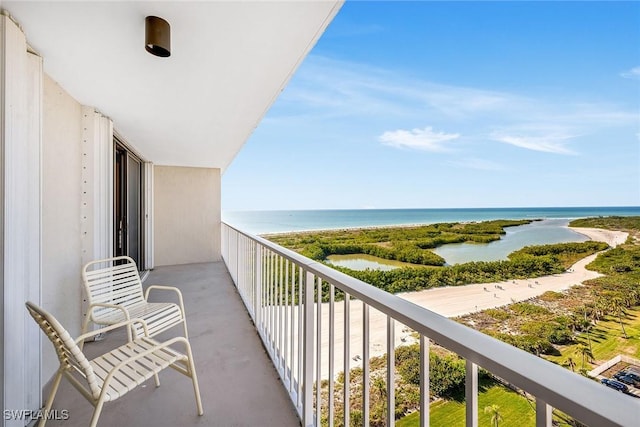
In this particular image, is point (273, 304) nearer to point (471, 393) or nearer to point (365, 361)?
point (365, 361)

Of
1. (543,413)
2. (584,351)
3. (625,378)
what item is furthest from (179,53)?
(584,351)

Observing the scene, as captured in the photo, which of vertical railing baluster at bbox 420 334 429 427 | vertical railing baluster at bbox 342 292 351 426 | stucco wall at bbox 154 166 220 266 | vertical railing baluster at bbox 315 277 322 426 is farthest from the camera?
stucco wall at bbox 154 166 220 266

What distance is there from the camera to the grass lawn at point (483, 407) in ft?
2.28

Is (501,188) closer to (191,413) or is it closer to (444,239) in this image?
(444,239)

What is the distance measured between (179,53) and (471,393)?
2.33 meters

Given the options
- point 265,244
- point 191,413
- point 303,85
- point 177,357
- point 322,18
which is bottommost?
point 191,413

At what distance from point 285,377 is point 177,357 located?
735 millimetres

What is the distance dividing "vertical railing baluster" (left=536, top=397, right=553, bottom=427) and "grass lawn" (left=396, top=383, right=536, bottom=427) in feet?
0.07

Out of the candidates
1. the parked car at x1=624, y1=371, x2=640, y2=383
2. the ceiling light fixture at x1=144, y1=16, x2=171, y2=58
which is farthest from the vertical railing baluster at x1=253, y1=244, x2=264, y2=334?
the parked car at x1=624, y1=371, x2=640, y2=383

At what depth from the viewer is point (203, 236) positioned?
6.48m

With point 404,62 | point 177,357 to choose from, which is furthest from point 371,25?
point 177,357

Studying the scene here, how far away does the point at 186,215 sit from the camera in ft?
20.8

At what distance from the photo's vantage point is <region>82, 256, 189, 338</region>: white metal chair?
2090 millimetres

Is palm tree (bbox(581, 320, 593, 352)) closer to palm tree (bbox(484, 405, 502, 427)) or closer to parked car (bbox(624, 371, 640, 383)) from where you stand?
parked car (bbox(624, 371, 640, 383))
